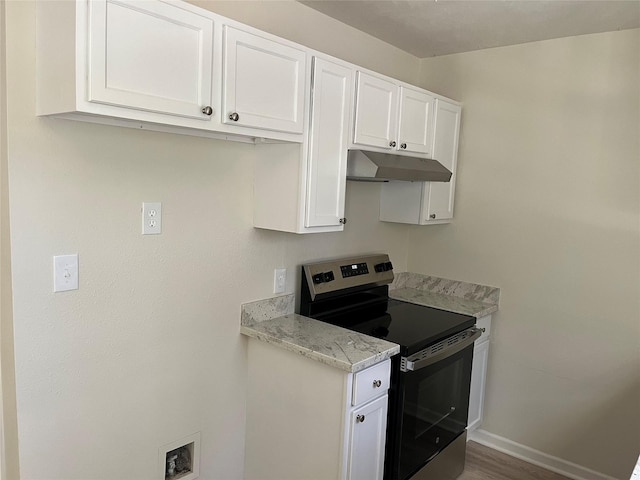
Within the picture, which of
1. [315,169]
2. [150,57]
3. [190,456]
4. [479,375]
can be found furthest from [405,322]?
[150,57]

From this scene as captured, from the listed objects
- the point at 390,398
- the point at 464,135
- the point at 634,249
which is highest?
the point at 464,135

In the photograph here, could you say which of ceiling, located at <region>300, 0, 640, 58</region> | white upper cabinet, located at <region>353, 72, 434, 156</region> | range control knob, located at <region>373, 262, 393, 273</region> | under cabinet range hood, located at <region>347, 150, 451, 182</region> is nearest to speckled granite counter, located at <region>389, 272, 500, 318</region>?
range control knob, located at <region>373, 262, 393, 273</region>

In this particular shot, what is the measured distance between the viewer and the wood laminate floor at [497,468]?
280cm

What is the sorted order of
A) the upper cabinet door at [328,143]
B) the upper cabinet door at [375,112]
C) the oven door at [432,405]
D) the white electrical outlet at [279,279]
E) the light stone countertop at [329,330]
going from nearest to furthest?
the light stone countertop at [329,330] → the upper cabinet door at [328,143] → the oven door at [432,405] → the upper cabinet door at [375,112] → the white electrical outlet at [279,279]

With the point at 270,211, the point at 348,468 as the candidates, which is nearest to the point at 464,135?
the point at 270,211

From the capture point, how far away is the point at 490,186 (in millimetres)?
3049

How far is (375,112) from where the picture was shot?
7.88ft

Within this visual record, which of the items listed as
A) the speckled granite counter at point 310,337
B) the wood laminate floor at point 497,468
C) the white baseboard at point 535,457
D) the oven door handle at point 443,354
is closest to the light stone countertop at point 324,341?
the speckled granite counter at point 310,337

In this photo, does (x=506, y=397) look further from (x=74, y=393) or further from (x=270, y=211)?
(x=74, y=393)

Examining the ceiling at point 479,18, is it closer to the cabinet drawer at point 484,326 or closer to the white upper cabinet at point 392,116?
the white upper cabinet at point 392,116

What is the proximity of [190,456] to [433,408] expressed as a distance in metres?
1.16

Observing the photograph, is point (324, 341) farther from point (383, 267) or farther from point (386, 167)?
point (383, 267)

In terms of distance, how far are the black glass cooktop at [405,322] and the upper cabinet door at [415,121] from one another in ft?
2.94

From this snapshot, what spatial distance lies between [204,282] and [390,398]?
96 centimetres
